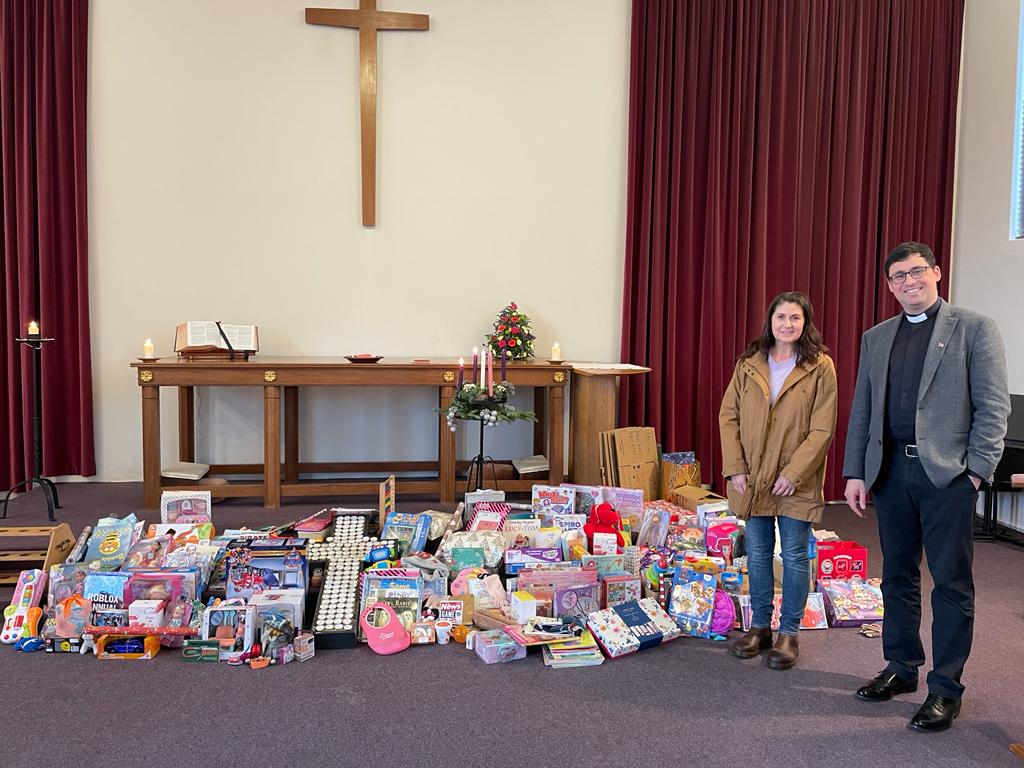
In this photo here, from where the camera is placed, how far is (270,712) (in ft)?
7.95

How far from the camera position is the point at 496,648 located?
2.81 meters

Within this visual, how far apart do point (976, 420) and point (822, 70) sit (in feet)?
12.7

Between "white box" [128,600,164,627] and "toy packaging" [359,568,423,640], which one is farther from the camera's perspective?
A: "toy packaging" [359,568,423,640]

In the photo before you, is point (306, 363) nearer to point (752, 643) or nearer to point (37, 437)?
point (37, 437)

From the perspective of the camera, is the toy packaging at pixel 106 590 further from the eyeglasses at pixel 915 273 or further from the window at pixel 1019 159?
the window at pixel 1019 159

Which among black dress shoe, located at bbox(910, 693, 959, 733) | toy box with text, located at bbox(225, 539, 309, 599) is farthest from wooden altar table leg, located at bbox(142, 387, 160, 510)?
black dress shoe, located at bbox(910, 693, 959, 733)

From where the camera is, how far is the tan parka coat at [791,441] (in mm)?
2766

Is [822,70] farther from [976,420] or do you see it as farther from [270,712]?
[270,712]

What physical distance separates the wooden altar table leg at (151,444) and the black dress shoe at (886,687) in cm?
372

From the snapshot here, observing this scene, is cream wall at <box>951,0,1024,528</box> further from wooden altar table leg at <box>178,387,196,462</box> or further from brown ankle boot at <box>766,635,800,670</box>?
wooden altar table leg at <box>178,387,196,462</box>

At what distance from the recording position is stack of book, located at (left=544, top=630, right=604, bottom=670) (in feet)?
9.19

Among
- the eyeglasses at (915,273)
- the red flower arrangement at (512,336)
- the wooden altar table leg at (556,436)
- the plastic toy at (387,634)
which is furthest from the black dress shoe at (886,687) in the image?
the red flower arrangement at (512,336)

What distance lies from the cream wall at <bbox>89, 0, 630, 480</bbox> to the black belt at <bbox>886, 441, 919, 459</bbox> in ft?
10.8

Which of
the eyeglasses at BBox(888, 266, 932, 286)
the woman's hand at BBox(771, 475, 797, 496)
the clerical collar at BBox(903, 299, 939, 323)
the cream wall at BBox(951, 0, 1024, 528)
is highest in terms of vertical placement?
the cream wall at BBox(951, 0, 1024, 528)
